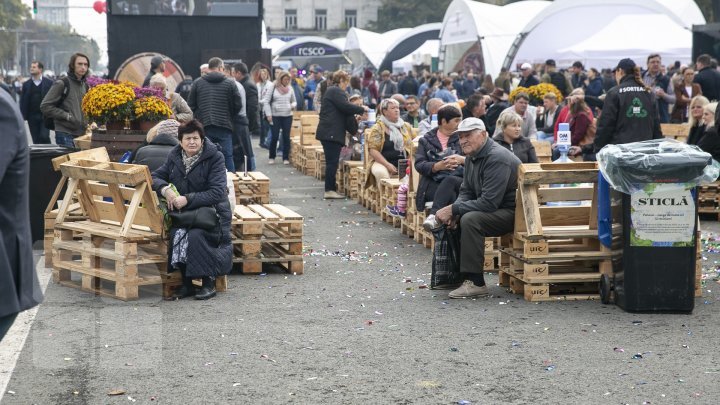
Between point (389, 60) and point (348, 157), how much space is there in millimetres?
50406

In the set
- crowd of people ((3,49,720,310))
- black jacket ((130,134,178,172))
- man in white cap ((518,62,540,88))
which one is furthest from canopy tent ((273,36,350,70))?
black jacket ((130,134,178,172))

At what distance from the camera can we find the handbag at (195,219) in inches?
355

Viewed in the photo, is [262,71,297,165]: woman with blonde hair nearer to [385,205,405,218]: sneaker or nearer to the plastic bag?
[385,205,405,218]: sneaker

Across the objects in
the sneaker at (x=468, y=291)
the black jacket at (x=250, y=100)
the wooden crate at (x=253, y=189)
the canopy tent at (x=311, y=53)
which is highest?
the canopy tent at (x=311, y=53)

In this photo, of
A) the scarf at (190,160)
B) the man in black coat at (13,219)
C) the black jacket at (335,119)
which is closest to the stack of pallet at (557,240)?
the scarf at (190,160)

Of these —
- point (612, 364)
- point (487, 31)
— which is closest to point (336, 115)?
point (612, 364)

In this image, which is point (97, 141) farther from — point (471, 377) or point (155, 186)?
point (471, 377)

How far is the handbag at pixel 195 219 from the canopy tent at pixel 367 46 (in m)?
61.1

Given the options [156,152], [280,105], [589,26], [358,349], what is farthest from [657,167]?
[589,26]

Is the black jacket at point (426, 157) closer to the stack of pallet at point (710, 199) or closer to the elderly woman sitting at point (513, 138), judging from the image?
the elderly woman sitting at point (513, 138)

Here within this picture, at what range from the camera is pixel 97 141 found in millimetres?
12414

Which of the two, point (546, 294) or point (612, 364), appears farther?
point (546, 294)

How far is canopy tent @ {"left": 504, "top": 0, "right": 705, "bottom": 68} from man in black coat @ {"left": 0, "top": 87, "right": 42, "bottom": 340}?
3173 centimetres

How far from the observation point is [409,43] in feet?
219
